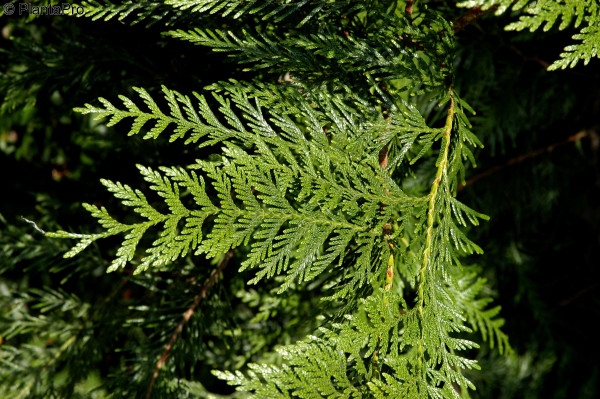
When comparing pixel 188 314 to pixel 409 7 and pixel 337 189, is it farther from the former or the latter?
pixel 409 7

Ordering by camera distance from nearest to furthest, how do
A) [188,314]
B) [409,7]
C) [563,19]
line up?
[563,19] < [409,7] < [188,314]

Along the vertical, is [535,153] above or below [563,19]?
above

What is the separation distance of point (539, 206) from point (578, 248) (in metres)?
0.45

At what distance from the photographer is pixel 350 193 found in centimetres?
99

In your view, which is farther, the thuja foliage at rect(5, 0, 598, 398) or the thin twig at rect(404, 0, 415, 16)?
the thin twig at rect(404, 0, 415, 16)

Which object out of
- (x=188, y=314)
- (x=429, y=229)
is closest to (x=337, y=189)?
(x=429, y=229)

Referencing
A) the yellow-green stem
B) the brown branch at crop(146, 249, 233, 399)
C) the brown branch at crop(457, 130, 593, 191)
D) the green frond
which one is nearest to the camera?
the green frond

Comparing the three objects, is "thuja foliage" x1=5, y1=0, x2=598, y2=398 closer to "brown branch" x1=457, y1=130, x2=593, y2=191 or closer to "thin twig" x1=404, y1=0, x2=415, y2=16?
"thin twig" x1=404, y1=0, x2=415, y2=16

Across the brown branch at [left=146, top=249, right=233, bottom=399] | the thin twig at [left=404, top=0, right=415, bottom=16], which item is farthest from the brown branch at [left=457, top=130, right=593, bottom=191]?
the brown branch at [left=146, top=249, right=233, bottom=399]

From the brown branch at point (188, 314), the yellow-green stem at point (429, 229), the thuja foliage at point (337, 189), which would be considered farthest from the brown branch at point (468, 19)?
the brown branch at point (188, 314)

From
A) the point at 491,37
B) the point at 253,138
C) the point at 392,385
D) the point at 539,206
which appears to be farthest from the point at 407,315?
the point at 539,206

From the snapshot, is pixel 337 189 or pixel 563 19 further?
pixel 337 189

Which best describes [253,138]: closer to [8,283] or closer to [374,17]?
[374,17]

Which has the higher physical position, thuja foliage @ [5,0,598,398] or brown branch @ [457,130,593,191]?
brown branch @ [457,130,593,191]
